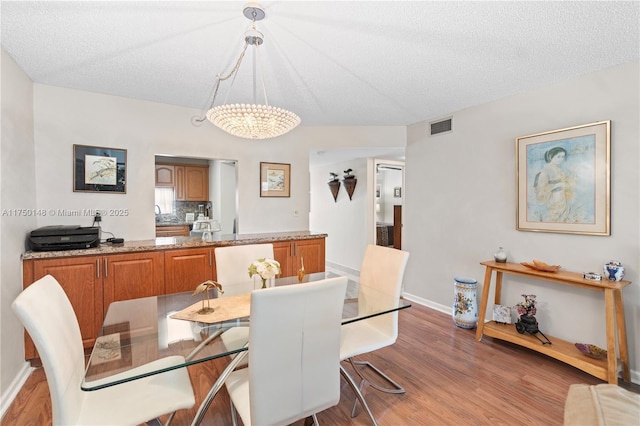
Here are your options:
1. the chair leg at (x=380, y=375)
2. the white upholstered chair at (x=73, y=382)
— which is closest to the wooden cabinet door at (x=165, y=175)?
the white upholstered chair at (x=73, y=382)

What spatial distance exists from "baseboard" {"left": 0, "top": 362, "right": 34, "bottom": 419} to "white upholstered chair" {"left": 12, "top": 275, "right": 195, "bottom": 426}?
3.61 feet

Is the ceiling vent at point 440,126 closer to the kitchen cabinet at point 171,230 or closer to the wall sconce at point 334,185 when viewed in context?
the wall sconce at point 334,185

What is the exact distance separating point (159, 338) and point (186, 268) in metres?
1.50

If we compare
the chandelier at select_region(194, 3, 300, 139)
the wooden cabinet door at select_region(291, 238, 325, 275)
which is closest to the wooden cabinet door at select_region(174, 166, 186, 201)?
the wooden cabinet door at select_region(291, 238, 325, 275)

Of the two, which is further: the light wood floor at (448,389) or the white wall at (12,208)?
the white wall at (12,208)

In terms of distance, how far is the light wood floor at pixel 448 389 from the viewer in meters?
1.86

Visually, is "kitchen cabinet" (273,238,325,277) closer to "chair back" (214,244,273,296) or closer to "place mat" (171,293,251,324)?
"chair back" (214,244,273,296)

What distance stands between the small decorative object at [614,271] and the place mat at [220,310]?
2.66 m

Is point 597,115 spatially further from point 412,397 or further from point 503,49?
point 412,397

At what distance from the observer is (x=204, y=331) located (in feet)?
5.20

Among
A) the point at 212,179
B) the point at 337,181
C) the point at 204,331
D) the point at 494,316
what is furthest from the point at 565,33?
the point at 212,179

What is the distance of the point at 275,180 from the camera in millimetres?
3957

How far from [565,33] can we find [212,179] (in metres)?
5.50

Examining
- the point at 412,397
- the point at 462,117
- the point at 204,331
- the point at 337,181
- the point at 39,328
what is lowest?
the point at 412,397
